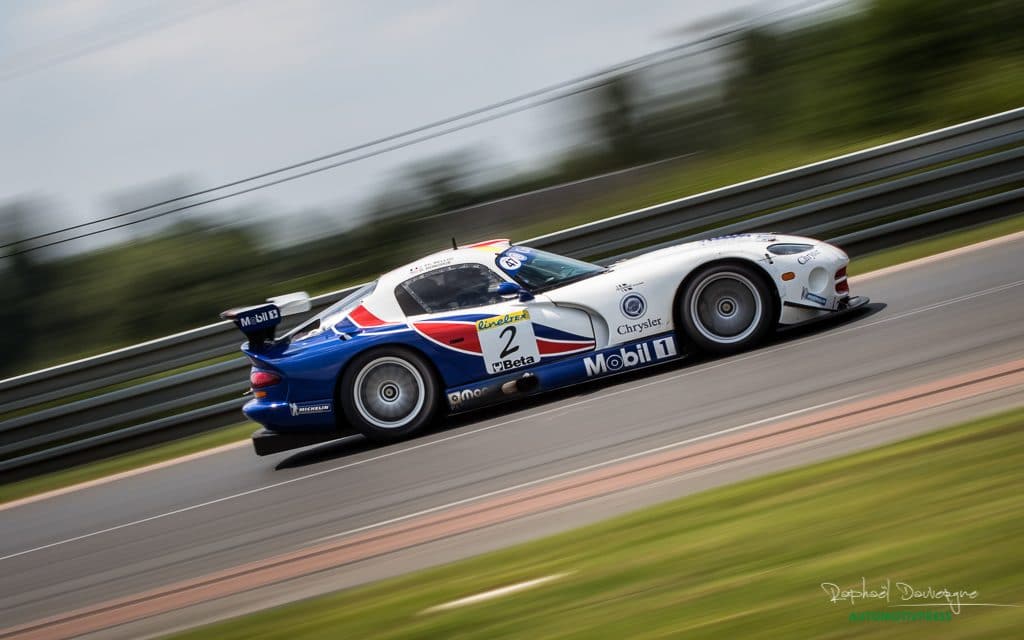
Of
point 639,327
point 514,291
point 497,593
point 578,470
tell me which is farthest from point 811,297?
point 497,593

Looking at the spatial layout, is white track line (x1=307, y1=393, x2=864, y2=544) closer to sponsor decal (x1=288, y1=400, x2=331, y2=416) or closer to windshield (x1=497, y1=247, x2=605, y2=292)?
sponsor decal (x1=288, y1=400, x2=331, y2=416)

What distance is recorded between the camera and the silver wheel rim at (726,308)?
775cm

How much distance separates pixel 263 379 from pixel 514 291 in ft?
7.03

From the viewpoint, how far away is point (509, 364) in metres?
7.87

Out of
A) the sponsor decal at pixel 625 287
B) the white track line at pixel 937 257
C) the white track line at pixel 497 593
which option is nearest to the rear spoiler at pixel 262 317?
the sponsor decal at pixel 625 287

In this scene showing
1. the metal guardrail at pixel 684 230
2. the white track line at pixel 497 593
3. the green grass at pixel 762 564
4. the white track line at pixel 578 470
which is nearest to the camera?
the green grass at pixel 762 564

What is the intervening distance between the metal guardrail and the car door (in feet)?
9.41

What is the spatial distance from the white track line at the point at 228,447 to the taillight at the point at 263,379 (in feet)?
5.03

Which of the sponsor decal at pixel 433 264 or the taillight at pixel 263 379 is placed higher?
the sponsor decal at pixel 433 264

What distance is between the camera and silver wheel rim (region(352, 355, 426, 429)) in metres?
8.01

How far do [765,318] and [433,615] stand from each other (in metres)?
4.48

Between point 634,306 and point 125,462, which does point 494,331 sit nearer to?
point 634,306

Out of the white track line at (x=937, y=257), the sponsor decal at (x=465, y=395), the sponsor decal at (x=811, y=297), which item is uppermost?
the white track line at (x=937, y=257)

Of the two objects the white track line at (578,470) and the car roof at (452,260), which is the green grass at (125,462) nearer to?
the car roof at (452,260)
